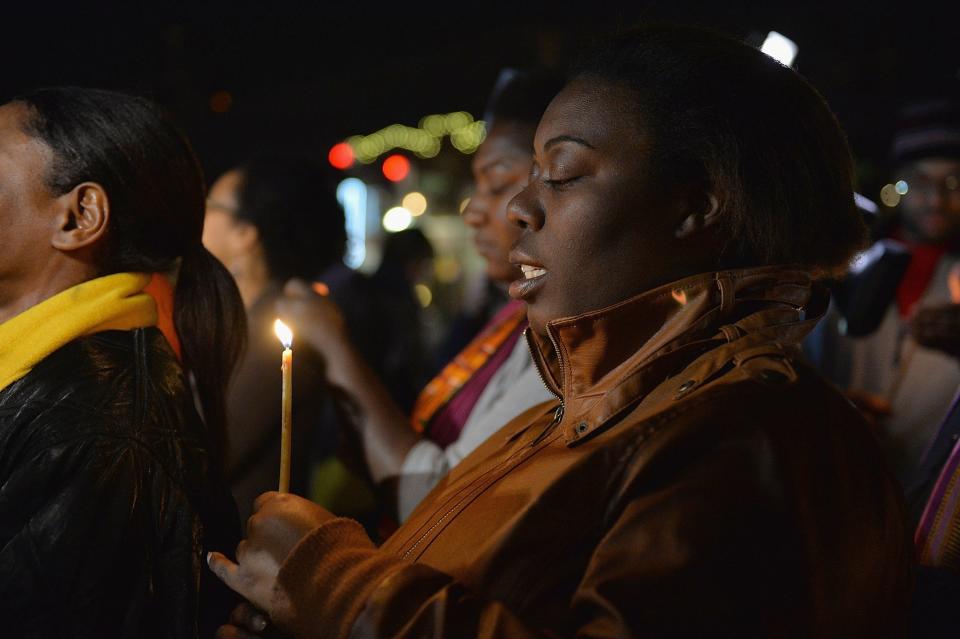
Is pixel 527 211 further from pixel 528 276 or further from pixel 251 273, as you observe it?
pixel 251 273

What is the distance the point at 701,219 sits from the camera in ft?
5.03

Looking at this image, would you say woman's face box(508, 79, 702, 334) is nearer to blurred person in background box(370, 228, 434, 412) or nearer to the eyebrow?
the eyebrow

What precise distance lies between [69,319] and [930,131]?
12.1 ft

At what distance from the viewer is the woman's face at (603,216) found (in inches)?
59.8

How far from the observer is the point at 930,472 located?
2107mm

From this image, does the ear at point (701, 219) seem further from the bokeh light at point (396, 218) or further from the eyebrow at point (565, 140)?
the bokeh light at point (396, 218)

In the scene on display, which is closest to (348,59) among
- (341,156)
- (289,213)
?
(341,156)

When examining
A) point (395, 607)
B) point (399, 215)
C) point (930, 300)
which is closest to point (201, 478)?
point (395, 607)

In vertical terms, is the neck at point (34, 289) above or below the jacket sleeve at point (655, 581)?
above

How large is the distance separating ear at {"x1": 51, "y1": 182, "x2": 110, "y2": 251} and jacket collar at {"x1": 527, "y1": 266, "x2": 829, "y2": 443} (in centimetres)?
110

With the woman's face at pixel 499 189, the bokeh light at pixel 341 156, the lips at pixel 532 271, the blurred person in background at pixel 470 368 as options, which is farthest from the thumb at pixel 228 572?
the bokeh light at pixel 341 156

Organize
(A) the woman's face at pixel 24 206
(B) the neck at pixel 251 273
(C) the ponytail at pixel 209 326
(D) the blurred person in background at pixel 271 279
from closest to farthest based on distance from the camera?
(A) the woman's face at pixel 24 206 < (C) the ponytail at pixel 209 326 < (D) the blurred person in background at pixel 271 279 < (B) the neck at pixel 251 273

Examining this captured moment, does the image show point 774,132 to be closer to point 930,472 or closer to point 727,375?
point 727,375

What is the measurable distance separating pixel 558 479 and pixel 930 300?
10.4 feet
